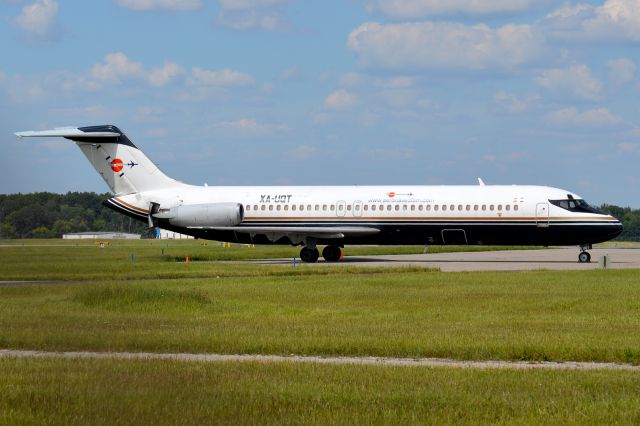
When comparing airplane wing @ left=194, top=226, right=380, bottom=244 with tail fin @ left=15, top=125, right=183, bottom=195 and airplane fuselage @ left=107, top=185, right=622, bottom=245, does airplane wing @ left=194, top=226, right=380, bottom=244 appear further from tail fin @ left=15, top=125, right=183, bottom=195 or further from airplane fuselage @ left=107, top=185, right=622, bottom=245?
tail fin @ left=15, top=125, right=183, bottom=195

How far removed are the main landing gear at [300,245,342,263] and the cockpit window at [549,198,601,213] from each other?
11.3 meters

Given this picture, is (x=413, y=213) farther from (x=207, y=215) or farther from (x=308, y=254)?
(x=207, y=215)

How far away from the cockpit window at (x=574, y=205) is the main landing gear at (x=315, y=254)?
1133cm

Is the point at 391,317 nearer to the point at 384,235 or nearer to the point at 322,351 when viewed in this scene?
the point at 322,351

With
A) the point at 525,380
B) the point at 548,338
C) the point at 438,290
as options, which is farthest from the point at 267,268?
the point at 525,380

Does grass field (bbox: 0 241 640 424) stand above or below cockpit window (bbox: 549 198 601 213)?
below

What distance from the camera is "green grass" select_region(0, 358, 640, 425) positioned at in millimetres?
11438

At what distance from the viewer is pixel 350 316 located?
2400 centimetres

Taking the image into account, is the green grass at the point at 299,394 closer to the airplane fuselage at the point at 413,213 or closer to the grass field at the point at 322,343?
the grass field at the point at 322,343

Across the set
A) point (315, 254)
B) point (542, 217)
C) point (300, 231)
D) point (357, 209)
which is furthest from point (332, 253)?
point (542, 217)

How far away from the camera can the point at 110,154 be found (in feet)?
176

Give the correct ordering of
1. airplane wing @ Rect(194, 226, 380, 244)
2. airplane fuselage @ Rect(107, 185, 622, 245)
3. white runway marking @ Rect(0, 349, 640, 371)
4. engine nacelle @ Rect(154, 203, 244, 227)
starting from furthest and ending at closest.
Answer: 1. engine nacelle @ Rect(154, 203, 244, 227)
2. airplane wing @ Rect(194, 226, 380, 244)
3. airplane fuselage @ Rect(107, 185, 622, 245)
4. white runway marking @ Rect(0, 349, 640, 371)

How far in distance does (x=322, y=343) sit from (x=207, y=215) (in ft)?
112

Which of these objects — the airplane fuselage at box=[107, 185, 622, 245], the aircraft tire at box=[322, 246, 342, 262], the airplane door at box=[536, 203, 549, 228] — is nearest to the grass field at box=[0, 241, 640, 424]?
the airplane door at box=[536, 203, 549, 228]
